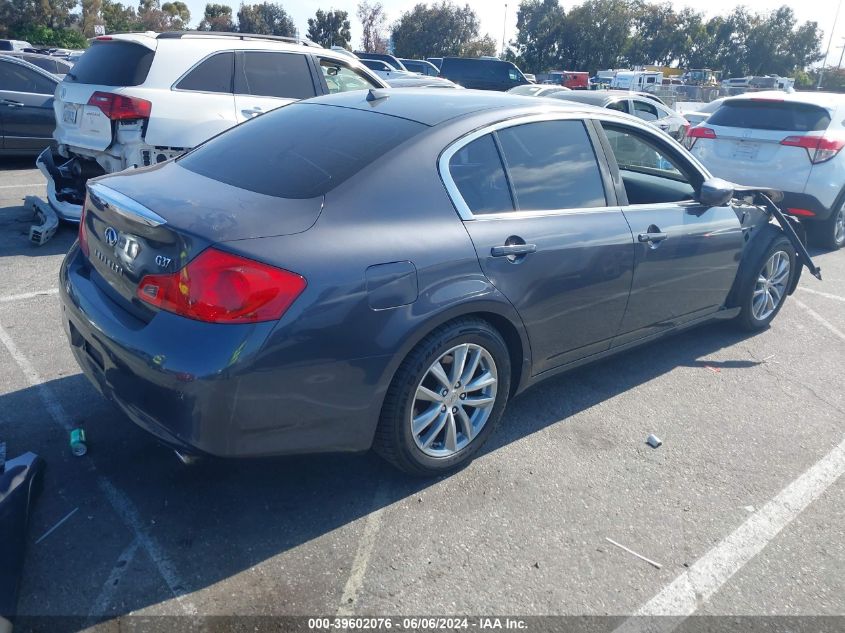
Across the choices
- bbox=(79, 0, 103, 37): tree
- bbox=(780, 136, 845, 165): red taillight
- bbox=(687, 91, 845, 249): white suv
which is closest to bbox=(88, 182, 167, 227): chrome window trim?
bbox=(687, 91, 845, 249): white suv

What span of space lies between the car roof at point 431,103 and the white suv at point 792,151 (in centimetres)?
500

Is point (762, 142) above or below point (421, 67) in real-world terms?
above

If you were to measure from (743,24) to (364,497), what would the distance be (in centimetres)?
7980

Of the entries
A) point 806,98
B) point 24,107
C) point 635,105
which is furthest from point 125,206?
point 635,105

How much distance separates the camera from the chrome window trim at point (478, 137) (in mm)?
3148

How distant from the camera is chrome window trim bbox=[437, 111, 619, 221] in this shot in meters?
3.15

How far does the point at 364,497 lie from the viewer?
3.12 metres

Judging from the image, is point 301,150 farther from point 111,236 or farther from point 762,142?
point 762,142

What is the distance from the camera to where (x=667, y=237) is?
160 inches

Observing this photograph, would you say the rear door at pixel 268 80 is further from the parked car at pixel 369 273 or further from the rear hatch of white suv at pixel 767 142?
the rear hatch of white suv at pixel 767 142

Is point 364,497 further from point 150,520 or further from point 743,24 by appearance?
point 743,24

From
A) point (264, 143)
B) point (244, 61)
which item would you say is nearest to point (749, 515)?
point (264, 143)

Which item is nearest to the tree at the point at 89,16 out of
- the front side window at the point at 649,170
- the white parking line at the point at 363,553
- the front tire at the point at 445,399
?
the front side window at the point at 649,170

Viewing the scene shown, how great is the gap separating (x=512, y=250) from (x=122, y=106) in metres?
4.34
